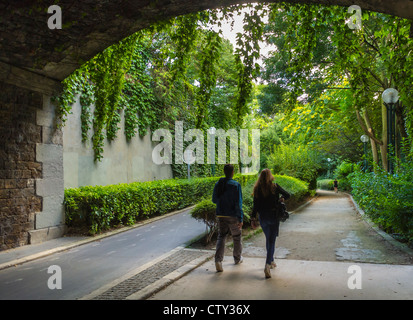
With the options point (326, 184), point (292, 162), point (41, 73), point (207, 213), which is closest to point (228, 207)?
point (207, 213)

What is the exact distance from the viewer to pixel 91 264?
5.98m

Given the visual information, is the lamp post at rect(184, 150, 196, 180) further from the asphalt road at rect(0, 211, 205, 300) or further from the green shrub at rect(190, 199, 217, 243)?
the green shrub at rect(190, 199, 217, 243)

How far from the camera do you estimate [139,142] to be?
48.3 ft

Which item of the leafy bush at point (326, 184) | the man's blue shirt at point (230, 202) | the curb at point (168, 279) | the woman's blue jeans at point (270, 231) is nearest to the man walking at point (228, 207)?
the man's blue shirt at point (230, 202)

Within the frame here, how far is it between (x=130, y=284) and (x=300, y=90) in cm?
476

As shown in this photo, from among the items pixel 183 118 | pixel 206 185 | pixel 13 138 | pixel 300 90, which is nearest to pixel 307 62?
pixel 300 90

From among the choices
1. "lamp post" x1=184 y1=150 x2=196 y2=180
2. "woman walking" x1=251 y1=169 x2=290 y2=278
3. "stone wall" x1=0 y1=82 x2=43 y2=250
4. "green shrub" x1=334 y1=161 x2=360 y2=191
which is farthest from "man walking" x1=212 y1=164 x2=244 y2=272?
"green shrub" x1=334 y1=161 x2=360 y2=191

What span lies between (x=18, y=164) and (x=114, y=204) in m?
2.78

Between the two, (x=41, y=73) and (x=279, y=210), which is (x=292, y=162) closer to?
(x=279, y=210)

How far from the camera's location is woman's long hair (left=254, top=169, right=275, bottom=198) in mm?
5496

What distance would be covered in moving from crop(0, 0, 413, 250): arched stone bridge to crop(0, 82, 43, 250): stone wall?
0.02 metres

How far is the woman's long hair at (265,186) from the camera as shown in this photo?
5496mm

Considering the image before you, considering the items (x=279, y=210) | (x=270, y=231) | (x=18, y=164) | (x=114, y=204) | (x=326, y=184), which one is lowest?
(x=326, y=184)
